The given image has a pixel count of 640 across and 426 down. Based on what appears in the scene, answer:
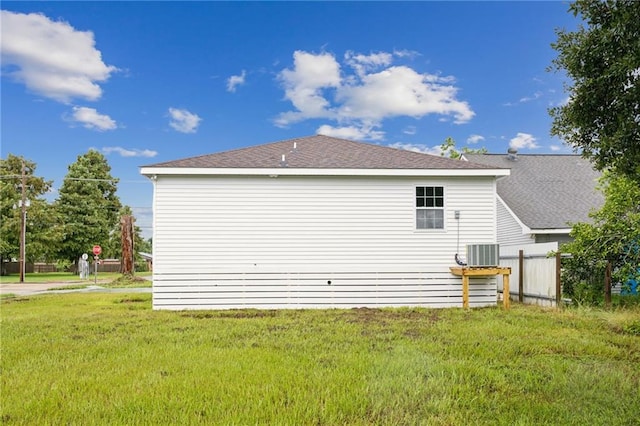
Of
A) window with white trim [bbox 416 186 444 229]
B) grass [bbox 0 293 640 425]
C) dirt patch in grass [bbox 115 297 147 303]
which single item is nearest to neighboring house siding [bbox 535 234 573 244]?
window with white trim [bbox 416 186 444 229]

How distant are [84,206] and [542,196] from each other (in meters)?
29.2

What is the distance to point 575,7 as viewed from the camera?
5.01 meters

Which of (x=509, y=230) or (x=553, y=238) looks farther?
(x=509, y=230)

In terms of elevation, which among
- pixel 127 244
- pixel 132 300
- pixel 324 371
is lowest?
pixel 132 300

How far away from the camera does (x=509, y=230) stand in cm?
1429

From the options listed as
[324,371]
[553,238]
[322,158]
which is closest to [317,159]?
[322,158]

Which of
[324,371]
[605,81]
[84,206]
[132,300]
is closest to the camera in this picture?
[324,371]

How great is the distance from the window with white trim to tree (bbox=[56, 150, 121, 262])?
1021 inches

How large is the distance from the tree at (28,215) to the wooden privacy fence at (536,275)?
93.4ft

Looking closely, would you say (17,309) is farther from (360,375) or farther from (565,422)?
(565,422)

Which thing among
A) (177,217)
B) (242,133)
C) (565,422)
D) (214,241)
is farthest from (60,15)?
(565,422)

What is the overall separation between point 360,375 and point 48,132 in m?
17.6

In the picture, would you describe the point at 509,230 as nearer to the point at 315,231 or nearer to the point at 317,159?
the point at 317,159

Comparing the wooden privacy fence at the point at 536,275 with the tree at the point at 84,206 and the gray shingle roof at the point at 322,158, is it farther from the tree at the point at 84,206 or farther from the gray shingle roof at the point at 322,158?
the tree at the point at 84,206
